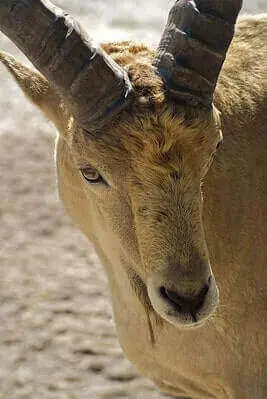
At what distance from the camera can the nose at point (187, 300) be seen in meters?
4.88

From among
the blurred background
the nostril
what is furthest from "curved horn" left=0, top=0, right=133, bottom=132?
the blurred background

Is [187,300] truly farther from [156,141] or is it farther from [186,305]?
[156,141]

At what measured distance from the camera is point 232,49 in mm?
6191

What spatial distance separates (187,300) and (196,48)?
4.30ft

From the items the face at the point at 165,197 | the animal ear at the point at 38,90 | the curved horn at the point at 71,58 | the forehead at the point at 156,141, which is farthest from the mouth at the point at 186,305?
the animal ear at the point at 38,90

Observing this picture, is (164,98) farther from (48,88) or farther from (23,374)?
(23,374)

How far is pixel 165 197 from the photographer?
16.3ft

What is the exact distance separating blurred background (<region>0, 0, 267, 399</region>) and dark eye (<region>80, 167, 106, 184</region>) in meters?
2.95

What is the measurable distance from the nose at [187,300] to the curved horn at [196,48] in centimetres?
98

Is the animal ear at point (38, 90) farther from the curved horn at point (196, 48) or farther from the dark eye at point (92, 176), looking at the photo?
the curved horn at point (196, 48)

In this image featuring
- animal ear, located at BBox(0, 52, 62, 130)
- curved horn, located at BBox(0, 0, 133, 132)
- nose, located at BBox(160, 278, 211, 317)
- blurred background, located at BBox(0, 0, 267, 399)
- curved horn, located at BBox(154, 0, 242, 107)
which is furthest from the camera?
blurred background, located at BBox(0, 0, 267, 399)

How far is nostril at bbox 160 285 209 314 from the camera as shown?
4.88 metres

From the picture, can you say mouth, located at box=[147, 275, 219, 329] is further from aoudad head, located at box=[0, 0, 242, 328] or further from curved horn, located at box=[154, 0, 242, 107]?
curved horn, located at box=[154, 0, 242, 107]

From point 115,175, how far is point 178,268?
59 cm
